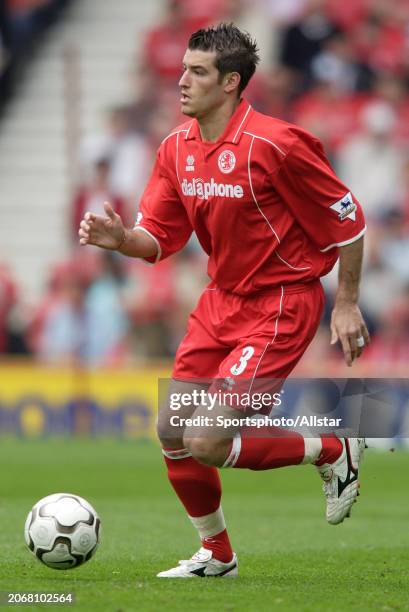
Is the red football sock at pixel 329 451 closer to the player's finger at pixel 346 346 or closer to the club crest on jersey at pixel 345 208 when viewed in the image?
the player's finger at pixel 346 346

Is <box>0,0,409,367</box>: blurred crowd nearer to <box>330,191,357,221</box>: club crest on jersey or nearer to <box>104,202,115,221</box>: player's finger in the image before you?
<box>330,191,357,221</box>: club crest on jersey

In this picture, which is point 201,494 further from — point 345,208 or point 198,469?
point 345,208

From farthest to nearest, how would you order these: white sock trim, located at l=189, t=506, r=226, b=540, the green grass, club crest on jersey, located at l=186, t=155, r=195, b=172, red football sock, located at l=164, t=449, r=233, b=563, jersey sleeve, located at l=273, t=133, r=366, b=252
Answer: white sock trim, located at l=189, t=506, r=226, b=540 → red football sock, located at l=164, t=449, r=233, b=563 → club crest on jersey, located at l=186, t=155, r=195, b=172 → jersey sleeve, located at l=273, t=133, r=366, b=252 → the green grass

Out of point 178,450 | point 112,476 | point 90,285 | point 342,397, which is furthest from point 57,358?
point 178,450

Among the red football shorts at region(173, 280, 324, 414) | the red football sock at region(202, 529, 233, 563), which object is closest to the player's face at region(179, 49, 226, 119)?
the red football shorts at region(173, 280, 324, 414)

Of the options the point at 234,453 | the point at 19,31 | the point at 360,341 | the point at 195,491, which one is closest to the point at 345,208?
the point at 360,341

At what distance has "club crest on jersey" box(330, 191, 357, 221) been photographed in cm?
655

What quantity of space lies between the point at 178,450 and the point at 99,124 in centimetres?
1448

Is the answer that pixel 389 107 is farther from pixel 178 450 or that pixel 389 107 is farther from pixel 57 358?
pixel 178 450

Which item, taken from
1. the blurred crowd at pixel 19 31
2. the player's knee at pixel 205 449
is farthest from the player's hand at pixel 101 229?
the blurred crowd at pixel 19 31

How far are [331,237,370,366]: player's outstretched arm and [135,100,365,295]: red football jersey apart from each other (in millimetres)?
75

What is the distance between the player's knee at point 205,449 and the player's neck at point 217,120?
4.72 ft

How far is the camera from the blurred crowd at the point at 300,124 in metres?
16.5

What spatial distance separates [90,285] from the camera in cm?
1730
